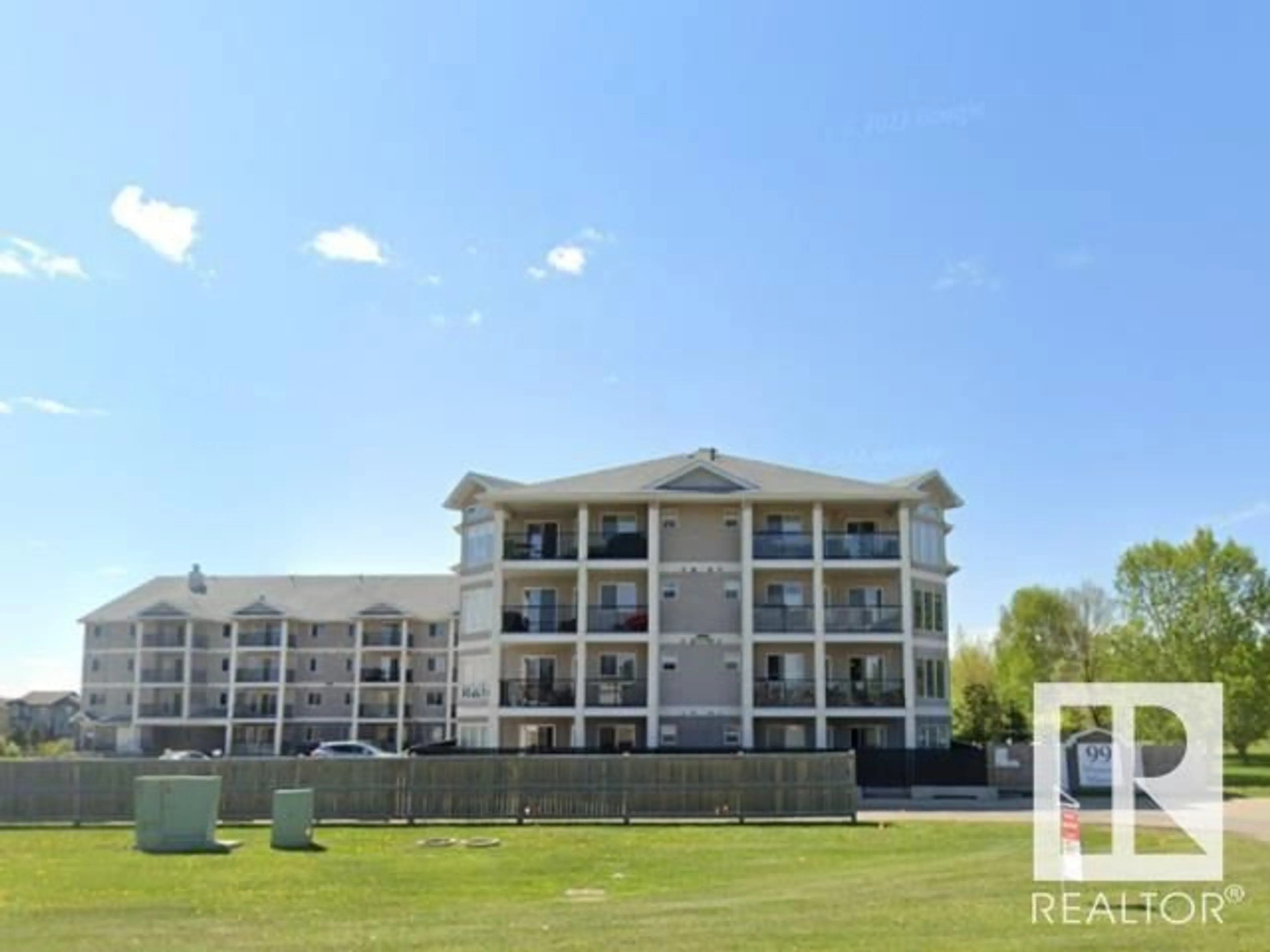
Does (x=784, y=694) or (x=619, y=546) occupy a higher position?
(x=619, y=546)

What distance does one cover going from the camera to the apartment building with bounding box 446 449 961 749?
4688 centimetres

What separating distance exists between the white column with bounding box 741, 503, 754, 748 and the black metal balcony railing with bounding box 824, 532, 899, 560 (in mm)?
2910

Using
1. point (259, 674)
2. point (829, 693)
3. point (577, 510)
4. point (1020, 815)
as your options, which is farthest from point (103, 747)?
point (1020, 815)

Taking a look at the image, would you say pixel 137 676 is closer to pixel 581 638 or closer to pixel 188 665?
pixel 188 665

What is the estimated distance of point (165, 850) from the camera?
2348cm

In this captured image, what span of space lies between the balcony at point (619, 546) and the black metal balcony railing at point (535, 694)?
5.02 metres

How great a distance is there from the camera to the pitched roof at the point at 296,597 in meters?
83.8

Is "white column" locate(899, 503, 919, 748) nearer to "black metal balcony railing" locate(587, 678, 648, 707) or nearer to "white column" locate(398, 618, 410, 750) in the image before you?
"black metal balcony railing" locate(587, 678, 648, 707)

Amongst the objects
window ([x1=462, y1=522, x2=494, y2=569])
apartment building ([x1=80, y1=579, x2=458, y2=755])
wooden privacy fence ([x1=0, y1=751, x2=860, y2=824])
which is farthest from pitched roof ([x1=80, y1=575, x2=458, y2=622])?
wooden privacy fence ([x1=0, y1=751, x2=860, y2=824])

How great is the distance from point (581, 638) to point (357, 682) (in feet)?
132

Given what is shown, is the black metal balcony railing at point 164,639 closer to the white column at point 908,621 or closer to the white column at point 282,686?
the white column at point 282,686

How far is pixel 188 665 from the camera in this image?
271ft

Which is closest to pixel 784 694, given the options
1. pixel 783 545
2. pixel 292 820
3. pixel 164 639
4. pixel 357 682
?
pixel 783 545

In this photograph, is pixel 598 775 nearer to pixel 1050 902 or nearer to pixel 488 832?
pixel 488 832
